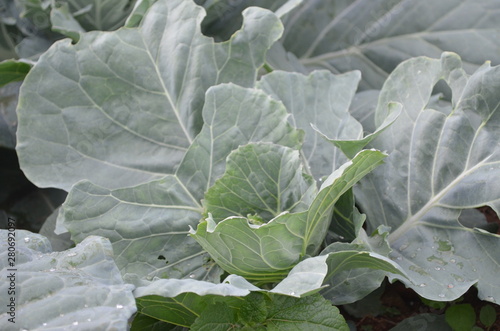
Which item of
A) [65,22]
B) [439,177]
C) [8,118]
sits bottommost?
[8,118]

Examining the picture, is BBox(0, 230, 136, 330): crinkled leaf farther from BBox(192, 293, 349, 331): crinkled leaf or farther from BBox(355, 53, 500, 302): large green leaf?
BBox(355, 53, 500, 302): large green leaf

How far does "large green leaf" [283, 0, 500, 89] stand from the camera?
162 centimetres

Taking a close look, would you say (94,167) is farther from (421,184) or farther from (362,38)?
(362,38)

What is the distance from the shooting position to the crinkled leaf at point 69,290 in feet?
2.66

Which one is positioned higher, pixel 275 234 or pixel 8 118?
pixel 275 234

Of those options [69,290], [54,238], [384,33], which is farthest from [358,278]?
[384,33]

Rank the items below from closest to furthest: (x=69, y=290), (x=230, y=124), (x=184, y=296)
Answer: (x=69, y=290)
(x=184, y=296)
(x=230, y=124)

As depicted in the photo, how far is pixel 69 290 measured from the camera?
0.86 m

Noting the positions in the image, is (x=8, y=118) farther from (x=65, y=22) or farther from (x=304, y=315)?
(x=304, y=315)

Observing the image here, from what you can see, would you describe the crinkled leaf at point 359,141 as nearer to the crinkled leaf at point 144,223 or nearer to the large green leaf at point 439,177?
the large green leaf at point 439,177

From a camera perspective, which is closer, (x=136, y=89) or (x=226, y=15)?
(x=136, y=89)

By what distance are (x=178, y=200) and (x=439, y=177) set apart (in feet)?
1.71

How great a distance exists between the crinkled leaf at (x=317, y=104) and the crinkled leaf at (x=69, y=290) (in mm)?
495

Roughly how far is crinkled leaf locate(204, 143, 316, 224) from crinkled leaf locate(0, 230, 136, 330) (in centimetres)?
23
